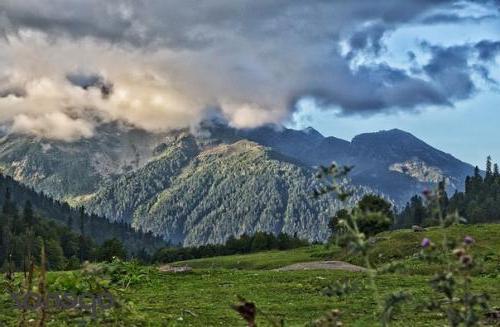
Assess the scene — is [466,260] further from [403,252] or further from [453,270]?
[403,252]

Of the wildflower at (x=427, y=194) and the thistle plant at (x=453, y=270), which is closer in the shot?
the thistle plant at (x=453, y=270)

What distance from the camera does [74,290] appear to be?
1081 inches

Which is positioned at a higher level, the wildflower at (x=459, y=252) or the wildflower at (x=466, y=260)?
the wildflower at (x=459, y=252)

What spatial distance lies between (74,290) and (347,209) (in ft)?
68.3

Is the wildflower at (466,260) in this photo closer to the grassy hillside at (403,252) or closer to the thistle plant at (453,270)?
the thistle plant at (453,270)

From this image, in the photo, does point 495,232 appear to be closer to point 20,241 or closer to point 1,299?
point 1,299

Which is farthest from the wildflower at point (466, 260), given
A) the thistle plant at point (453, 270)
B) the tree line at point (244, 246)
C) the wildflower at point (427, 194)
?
the tree line at point (244, 246)

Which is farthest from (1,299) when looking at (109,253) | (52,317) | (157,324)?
(109,253)

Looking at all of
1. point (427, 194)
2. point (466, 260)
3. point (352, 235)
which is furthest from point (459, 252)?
point (352, 235)

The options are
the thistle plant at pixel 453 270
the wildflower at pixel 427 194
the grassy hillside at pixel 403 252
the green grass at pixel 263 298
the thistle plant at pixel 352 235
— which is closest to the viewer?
the thistle plant at pixel 453 270

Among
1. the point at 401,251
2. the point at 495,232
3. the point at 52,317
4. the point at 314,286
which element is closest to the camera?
the point at 52,317

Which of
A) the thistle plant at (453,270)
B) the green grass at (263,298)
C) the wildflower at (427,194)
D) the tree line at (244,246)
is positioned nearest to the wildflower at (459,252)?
the thistle plant at (453,270)

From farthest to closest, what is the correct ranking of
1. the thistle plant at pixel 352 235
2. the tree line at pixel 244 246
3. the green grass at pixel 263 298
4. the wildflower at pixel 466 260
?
the tree line at pixel 244 246
the green grass at pixel 263 298
the thistle plant at pixel 352 235
the wildflower at pixel 466 260

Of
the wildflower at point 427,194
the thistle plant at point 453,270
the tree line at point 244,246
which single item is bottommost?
the thistle plant at point 453,270
